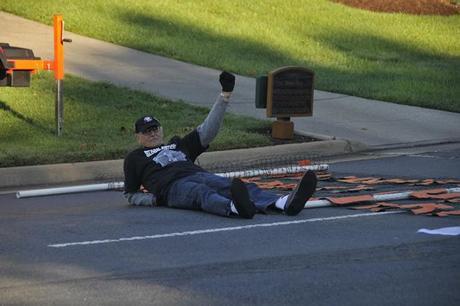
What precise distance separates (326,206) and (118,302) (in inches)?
135

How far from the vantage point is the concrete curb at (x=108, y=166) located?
10.8 metres

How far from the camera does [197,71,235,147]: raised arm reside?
28.9ft

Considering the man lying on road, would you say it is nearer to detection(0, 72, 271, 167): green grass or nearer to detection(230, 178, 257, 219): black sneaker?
detection(230, 178, 257, 219): black sneaker

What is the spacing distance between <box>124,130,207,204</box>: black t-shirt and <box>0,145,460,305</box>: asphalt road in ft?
0.77

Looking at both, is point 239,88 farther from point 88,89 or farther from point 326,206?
point 326,206

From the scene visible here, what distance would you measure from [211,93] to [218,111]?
765 cm

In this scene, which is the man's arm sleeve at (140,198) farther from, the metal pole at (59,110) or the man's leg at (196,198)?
the metal pole at (59,110)

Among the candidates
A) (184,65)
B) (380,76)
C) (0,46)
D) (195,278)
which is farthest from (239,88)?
(195,278)

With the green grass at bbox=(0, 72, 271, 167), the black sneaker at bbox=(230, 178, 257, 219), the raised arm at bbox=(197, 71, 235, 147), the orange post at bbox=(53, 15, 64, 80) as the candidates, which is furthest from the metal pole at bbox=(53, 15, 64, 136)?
the black sneaker at bbox=(230, 178, 257, 219)

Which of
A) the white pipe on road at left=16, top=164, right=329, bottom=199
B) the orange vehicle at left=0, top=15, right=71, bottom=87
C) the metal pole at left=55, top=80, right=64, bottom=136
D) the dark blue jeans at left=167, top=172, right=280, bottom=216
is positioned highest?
the orange vehicle at left=0, top=15, right=71, bottom=87

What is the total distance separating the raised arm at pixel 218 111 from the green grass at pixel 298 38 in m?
8.34

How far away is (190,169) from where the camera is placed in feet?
29.1

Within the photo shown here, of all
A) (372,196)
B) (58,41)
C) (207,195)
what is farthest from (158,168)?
(58,41)

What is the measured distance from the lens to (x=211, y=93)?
54.4 ft
